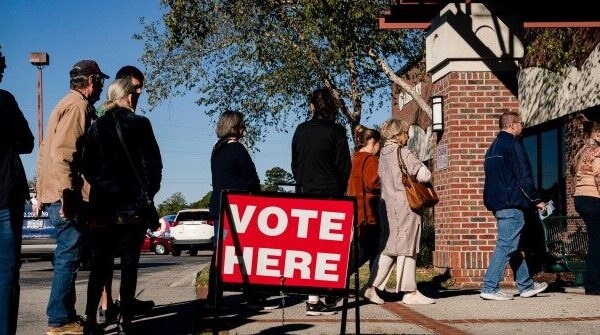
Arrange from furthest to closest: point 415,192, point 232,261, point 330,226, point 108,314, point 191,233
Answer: point 191,233
point 415,192
point 108,314
point 330,226
point 232,261

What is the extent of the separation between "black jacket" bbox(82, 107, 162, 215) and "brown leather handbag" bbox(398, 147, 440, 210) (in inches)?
116

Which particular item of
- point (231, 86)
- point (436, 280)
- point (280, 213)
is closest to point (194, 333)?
point (280, 213)

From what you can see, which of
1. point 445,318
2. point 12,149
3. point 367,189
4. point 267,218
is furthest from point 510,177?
point 12,149

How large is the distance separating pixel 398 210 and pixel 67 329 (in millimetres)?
3371

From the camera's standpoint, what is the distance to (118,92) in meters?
5.91

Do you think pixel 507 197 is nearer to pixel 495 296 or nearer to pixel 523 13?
pixel 495 296

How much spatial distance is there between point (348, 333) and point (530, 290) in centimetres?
305

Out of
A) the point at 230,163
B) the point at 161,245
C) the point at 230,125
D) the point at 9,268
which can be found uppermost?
the point at 230,125

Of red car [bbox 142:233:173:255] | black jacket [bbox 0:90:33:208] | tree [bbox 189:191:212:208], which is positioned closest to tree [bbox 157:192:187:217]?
tree [bbox 189:191:212:208]

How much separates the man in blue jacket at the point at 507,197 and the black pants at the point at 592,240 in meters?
0.59

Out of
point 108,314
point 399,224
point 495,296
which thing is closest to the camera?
point 108,314

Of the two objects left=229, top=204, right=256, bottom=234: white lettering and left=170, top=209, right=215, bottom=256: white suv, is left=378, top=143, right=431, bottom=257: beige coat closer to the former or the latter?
left=229, top=204, right=256, bottom=234: white lettering

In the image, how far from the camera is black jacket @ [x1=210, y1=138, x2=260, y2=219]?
23.7 ft

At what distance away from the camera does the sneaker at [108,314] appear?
6.53m
